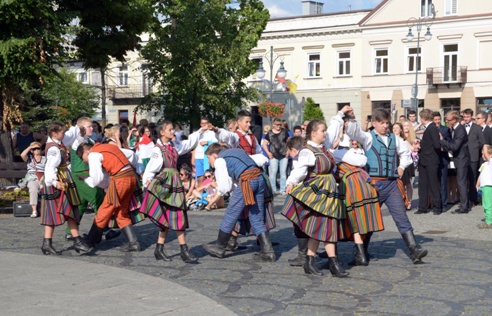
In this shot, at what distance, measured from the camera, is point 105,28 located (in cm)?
2080

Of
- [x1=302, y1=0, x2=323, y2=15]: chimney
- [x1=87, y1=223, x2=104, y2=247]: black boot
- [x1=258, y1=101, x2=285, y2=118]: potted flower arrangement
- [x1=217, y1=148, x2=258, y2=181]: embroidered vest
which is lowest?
[x1=87, y1=223, x2=104, y2=247]: black boot

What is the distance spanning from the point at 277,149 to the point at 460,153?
5.21 m

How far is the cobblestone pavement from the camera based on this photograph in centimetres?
770

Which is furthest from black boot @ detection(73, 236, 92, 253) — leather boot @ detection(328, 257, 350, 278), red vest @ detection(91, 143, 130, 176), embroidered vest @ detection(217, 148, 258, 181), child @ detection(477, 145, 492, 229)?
child @ detection(477, 145, 492, 229)

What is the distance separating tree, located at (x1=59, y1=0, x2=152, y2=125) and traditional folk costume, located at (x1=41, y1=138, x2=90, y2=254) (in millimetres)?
8804

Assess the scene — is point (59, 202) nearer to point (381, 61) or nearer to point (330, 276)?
point (330, 276)

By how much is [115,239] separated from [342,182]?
421cm

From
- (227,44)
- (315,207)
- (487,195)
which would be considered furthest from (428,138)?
(227,44)

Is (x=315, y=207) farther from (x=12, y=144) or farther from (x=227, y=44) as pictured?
(x=227, y=44)

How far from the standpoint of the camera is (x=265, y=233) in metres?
10.3

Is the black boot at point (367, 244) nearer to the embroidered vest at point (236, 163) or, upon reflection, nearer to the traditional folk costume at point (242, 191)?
the traditional folk costume at point (242, 191)

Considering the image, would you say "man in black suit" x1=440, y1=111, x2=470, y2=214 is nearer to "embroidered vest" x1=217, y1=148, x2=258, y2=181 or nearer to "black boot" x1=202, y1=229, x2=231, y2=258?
"embroidered vest" x1=217, y1=148, x2=258, y2=181

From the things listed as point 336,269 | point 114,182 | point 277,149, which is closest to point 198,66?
point 277,149

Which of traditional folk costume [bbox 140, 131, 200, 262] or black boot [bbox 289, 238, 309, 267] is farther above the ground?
traditional folk costume [bbox 140, 131, 200, 262]
